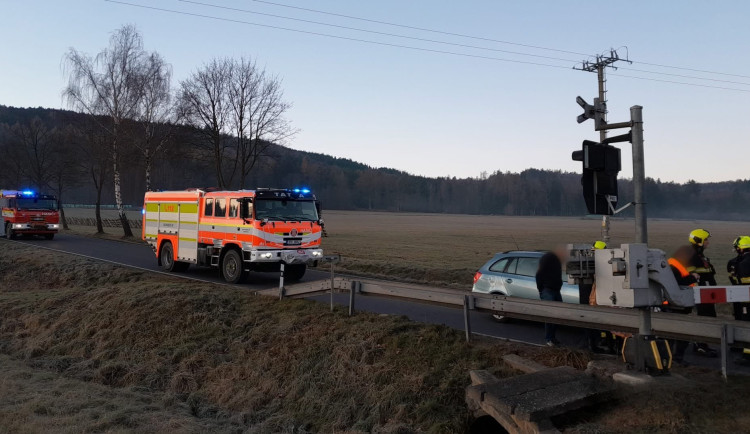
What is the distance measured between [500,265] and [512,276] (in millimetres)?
456

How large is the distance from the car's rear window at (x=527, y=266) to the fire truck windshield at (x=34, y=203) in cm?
3034

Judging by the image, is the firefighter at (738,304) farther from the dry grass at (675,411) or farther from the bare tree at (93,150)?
the bare tree at (93,150)

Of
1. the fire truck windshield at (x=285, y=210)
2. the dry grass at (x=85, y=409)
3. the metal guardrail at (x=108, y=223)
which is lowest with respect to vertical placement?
the dry grass at (x=85, y=409)

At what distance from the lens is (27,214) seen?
102ft

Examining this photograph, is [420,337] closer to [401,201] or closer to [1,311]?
[1,311]

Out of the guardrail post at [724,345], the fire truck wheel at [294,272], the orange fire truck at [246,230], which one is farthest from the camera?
the fire truck wheel at [294,272]

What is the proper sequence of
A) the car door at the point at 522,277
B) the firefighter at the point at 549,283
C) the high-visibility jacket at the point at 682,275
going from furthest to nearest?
the car door at the point at 522,277
the firefighter at the point at 549,283
the high-visibility jacket at the point at 682,275

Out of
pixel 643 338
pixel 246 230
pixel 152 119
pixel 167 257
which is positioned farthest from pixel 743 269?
pixel 152 119

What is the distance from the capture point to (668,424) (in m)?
4.64

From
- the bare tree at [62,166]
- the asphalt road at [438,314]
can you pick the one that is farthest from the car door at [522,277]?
the bare tree at [62,166]

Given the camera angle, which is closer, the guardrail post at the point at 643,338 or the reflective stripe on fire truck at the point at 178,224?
the guardrail post at the point at 643,338

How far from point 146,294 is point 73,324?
1669mm

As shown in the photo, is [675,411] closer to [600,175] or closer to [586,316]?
[586,316]

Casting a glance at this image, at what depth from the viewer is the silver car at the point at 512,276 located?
35.1 ft
